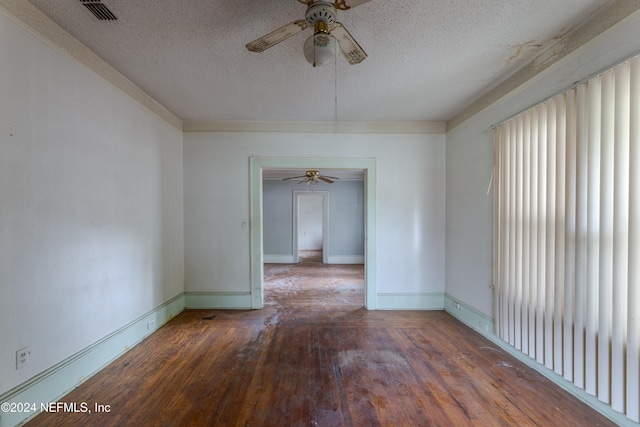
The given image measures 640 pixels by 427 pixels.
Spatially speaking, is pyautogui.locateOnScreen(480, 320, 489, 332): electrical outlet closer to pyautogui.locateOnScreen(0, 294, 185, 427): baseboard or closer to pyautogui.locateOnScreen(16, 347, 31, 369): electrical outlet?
pyautogui.locateOnScreen(0, 294, 185, 427): baseboard

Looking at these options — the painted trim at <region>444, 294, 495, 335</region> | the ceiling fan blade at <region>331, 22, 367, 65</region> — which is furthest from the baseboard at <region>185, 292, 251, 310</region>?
the ceiling fan blade at <region>331, 22, 367, 65</region>

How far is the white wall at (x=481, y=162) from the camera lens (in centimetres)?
164

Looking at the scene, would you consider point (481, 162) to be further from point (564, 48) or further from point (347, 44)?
point (347, 44)

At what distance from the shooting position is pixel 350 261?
7.51 metres

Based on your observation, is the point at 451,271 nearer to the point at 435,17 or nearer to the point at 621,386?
the point at 621,386

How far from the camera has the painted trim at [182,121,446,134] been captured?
3.59 meters

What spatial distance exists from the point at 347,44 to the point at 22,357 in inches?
108

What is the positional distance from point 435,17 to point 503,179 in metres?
1.64

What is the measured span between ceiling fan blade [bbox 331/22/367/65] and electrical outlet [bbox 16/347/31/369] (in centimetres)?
269

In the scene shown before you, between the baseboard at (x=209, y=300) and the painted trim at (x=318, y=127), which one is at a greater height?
the painted trim at (x=318, y=127)

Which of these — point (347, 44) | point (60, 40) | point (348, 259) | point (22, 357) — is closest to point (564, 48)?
point (347, 44)

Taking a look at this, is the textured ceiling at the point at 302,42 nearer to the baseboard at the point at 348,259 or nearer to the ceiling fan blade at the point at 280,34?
the ceiling fan blade at the point at 280,34

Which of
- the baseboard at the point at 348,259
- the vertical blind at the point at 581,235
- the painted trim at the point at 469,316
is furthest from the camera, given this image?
the baseboard at the point at 348,259

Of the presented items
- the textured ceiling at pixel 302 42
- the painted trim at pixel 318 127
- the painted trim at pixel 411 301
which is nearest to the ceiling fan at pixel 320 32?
the textured ceiling at pixel 302 42
